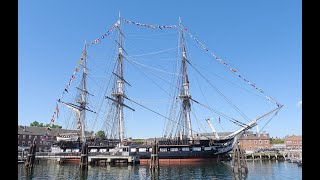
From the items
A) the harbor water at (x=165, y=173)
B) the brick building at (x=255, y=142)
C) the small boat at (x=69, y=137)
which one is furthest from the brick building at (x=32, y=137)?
the brick building at (x=255, y=142)

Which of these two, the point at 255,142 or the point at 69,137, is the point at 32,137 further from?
the point at 255,142

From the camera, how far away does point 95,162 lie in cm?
6322

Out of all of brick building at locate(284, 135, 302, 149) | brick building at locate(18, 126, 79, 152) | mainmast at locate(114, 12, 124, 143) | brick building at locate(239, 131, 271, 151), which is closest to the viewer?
mainmast at locate(114, 12, 124, 143)

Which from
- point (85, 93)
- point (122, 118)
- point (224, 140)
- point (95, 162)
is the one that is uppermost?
point (85, 93)

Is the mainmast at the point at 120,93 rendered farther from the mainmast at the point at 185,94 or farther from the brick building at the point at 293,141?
the brick building at the point at 293,141

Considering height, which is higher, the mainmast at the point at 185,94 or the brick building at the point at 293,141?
the mainmast at the point at 185,94

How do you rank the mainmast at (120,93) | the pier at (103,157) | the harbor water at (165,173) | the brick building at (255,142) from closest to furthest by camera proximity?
the harbor water at (165,173) < the pier at (103,157) < the mainmast at (120,93) < the brick building at (255,142)

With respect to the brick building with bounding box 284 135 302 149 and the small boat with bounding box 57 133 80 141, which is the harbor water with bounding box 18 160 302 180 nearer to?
the small boat with bounding box 57 133 80 141

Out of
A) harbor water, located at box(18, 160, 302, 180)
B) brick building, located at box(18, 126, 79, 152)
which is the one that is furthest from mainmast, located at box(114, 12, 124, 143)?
brick building, located at box(18, 126, 79, 152)

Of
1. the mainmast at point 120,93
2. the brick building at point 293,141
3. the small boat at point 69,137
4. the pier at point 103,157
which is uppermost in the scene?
the mainmast at point 120,93
